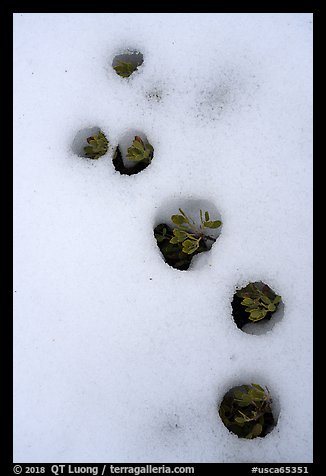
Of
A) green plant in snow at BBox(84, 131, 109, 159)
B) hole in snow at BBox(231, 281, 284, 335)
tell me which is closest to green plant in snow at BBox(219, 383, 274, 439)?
hole in snow at BBox(231, 281, 284, 335)

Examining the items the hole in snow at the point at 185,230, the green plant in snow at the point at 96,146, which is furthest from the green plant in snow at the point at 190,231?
the green plant in snow at the point at 96,146

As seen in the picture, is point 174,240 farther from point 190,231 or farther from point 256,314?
point 256,314

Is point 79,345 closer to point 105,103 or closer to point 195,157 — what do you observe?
point 195,157

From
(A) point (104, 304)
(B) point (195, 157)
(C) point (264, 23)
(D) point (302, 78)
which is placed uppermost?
(C) point (264, 23)

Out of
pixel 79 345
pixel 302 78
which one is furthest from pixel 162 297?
pixel 302 78

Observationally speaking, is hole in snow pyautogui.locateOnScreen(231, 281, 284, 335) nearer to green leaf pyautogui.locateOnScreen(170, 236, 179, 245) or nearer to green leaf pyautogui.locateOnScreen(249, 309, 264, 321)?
green leaf pyautogui.locateOnScreen(249, 309, 264, 321)
